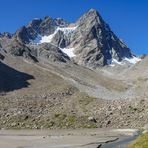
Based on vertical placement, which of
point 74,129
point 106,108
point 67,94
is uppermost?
point 67,94

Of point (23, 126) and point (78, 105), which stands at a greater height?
point (78, 105)

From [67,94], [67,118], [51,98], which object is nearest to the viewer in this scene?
[67,118]

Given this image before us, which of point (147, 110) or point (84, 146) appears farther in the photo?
A: point (147, 110)

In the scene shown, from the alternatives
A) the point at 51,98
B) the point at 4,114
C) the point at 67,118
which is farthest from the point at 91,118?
the point at 51,98

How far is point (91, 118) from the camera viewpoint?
127688 mm

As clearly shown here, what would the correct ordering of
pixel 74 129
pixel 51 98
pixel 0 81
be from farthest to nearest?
pixel 0 81, pixel 51 98, pixel 74 129

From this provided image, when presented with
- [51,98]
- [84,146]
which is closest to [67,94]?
[51,98]

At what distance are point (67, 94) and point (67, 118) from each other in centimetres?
5052

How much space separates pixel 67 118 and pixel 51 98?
38.5 metres

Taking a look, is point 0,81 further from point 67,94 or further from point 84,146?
point 84,146

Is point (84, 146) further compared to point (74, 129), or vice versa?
point (74, 129)

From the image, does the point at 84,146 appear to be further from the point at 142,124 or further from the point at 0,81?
the point at 0,81

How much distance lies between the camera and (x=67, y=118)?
129 meters

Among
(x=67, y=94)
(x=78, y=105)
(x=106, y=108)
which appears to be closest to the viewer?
(x=106, y=108)
